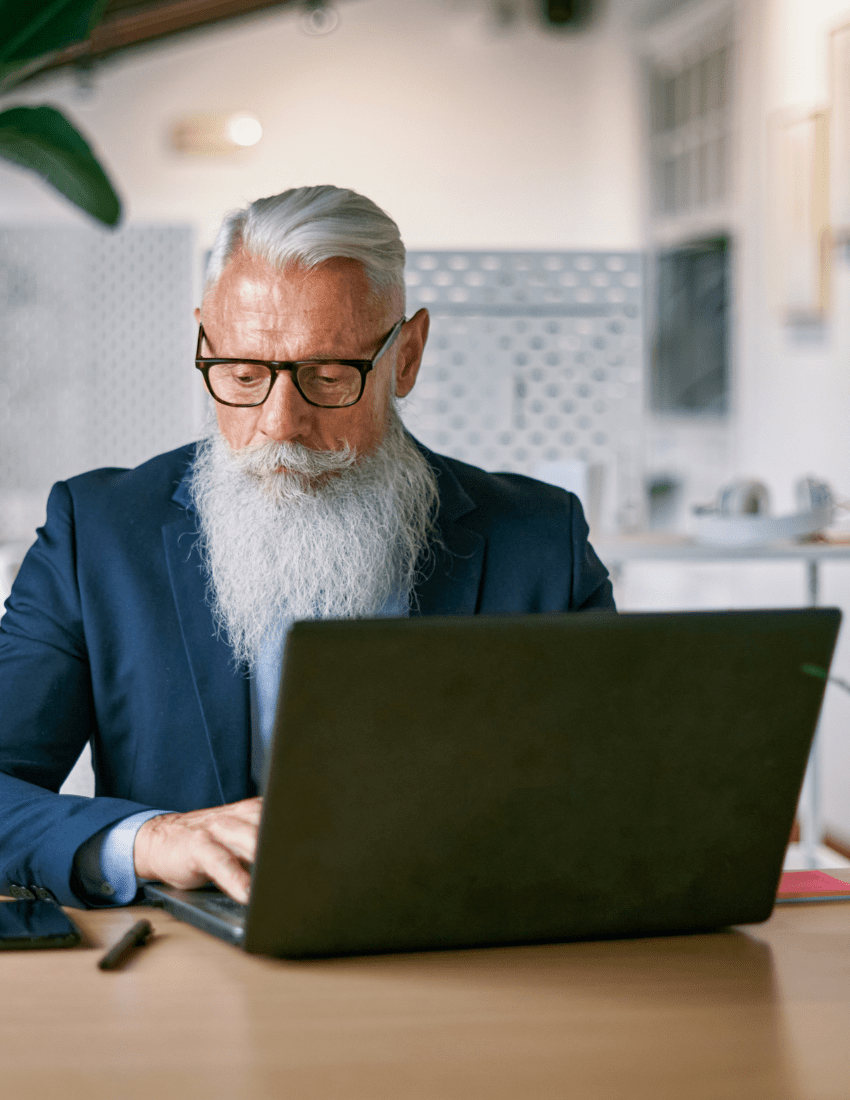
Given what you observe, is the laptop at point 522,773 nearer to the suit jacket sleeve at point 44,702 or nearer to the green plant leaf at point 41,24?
the suit jacket sleeve at point 44,702

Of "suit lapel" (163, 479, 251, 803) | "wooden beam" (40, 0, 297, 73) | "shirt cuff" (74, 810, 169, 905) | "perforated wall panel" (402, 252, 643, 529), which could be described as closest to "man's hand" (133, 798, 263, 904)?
"shirt cuff" (74, 810, 169, 905)

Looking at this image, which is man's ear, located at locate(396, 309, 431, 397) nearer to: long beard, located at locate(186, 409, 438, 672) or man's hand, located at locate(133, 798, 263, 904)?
long beard, located at locate(186, 409, 438, 672)

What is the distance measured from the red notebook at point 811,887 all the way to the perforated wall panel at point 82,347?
4872 mm

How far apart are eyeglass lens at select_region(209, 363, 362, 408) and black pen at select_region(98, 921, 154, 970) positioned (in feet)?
2.08

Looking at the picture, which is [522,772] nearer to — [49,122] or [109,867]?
[109,867]

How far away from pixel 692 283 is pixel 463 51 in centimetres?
159

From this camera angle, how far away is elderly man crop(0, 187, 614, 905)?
1.35m

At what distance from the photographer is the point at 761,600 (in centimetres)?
450

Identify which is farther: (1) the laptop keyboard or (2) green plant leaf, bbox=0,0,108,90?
(2) green plant leaf, bbox=0,0,108,90

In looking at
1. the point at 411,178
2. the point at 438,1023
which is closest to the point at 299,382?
the point at 438,1023

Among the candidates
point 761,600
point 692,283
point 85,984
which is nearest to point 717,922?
point 85,984

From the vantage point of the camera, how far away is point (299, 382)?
1360 millimetres

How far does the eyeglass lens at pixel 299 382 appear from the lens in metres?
1.35

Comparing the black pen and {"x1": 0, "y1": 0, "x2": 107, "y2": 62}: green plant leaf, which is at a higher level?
{"x1": 0, "y1": 0, "x2": 107, "y2": 62}: green plant leaf
